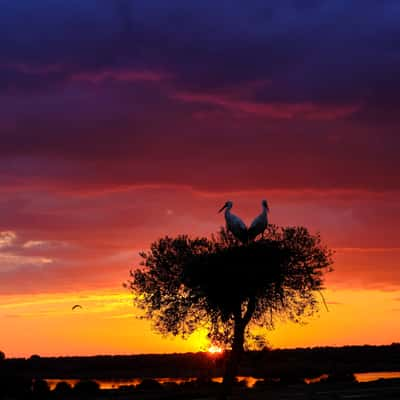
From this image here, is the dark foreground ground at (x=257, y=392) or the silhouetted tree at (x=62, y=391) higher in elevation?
the silhouetted tree at (x=62, y=391)

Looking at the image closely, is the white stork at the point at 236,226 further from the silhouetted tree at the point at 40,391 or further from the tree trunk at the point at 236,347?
the silhouetted tree at the point at 40,391

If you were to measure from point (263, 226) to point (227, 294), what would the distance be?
4652 mm

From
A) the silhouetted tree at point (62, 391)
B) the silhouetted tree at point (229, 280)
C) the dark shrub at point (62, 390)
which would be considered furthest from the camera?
the dark shrub at point (62, 390)

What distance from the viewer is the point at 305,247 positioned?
51.6m

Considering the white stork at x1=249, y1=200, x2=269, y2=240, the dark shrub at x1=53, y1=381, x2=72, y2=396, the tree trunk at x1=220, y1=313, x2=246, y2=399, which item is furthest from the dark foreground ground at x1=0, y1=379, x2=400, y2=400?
the white stork at x1=249, y1=200, x2=269, y2=240

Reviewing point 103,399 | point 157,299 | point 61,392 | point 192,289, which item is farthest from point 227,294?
point 61,392

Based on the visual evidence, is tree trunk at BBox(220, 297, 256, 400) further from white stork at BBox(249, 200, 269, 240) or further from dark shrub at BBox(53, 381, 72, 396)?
dark shrub at BBox(53, 381, 72, 396)

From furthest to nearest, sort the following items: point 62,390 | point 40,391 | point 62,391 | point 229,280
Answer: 1. point 62,390
2. point 62,391
3. point 40,391
4. point 229,280

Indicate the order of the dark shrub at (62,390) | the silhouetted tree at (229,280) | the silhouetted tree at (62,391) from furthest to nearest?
1. the dark shrub at (62,390)
2. the silhouetted tree at (62,391)
3. the silhouetted tree at (229,280)

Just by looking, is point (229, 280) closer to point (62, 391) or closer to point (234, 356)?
point (234, 356)

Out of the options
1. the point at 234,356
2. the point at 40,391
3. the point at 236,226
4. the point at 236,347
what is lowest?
the point at 234,356

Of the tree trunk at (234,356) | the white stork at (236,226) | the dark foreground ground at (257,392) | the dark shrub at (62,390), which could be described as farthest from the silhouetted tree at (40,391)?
the white stork at (236,226)

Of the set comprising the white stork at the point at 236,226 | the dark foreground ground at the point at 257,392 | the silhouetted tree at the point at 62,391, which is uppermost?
the white stork at the point at 236,226

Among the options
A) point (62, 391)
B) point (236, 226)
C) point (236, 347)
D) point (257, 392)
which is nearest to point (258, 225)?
point (236, 226)
